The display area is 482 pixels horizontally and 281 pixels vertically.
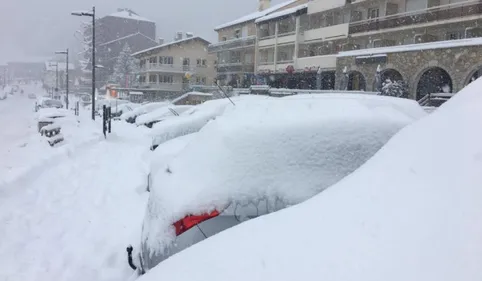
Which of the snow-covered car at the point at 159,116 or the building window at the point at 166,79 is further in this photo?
the building window at the point at 166,79

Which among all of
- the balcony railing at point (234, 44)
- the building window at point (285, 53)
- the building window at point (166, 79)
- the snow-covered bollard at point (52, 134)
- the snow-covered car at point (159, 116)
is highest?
the balcony railing at point (234, 44)

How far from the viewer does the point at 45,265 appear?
439 centimetres

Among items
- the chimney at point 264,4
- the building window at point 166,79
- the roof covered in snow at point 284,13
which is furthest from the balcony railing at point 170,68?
the roof covered in snow at point 284,13

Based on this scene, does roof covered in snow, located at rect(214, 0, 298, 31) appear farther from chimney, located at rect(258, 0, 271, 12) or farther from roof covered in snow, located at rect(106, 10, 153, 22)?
roof covered in snow, located at rect(106, 10, 153, 22)

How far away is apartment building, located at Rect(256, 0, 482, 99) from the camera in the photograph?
21.9m

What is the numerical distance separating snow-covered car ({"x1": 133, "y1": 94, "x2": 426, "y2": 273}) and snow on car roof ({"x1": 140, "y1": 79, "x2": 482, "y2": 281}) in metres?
0.80

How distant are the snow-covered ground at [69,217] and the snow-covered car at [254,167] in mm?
1165

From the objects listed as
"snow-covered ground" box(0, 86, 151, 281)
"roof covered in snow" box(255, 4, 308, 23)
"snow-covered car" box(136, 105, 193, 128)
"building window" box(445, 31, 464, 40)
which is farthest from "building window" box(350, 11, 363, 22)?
"snow-covered ground" box(0, 86, 151, 281)

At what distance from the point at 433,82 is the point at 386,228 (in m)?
24.6

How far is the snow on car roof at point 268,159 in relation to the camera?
3166mm

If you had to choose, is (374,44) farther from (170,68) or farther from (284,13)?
(170,68)

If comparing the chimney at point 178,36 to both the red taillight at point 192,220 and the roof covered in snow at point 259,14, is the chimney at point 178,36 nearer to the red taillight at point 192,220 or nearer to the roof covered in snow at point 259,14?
the roof covered in snow at point 259,14

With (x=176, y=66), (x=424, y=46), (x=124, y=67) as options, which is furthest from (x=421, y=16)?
(x=124, y=67)

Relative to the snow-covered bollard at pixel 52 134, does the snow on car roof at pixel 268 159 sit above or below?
above
